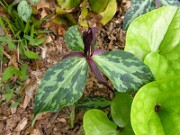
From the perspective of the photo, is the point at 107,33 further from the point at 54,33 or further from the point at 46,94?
the point at 46,94

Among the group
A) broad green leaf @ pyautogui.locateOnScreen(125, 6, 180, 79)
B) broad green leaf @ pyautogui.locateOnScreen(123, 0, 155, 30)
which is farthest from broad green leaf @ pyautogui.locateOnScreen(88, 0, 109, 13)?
broad green leaf @ pyautogui.locateOnScreen(125, 6, 180, 79)

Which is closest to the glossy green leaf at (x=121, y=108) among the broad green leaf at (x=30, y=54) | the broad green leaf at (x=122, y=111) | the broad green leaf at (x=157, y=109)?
the broad green leaf at (x=122, y=111)

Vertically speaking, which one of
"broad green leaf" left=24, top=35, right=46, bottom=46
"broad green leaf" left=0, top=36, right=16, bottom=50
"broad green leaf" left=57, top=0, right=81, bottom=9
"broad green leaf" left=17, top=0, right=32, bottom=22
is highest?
"broad green leaf" left=17, top=0, right=32, bottom=22

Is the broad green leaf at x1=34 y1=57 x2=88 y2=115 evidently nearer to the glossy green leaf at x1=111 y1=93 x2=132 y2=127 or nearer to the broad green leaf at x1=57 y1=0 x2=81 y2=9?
the glossy green leaf at x1=111 y1=93 x2=132 y2=127

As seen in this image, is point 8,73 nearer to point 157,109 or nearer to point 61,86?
point 61,86

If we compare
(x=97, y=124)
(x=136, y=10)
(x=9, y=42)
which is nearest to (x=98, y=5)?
→ (x=136, y=10)

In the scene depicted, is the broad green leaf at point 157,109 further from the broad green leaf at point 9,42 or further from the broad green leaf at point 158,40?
the broad green leaf at point 9,42
